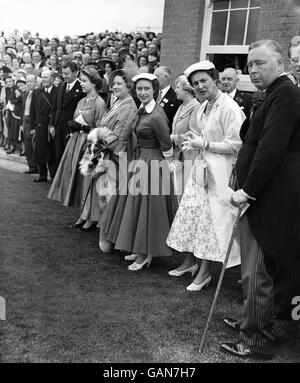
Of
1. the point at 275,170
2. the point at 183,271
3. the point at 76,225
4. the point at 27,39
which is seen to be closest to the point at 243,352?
the point at 275,170

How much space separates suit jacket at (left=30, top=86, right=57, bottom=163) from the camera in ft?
27.2

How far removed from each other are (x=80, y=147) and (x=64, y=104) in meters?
2.08

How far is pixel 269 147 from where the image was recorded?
2.78 m

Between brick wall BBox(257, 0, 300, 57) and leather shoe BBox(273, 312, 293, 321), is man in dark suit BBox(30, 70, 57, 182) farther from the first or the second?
leather shoe BBox(273, 312, 293, 321)

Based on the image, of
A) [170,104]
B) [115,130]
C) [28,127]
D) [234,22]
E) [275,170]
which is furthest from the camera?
[28,127]

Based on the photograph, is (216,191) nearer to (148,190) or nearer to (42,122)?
(148,190)

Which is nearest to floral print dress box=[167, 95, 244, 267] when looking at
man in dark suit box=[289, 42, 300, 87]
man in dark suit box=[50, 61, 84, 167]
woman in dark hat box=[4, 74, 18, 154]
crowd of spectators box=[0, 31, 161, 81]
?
man in dark suit box=[289, 42, 300, 87]

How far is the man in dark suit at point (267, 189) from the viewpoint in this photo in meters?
2.78

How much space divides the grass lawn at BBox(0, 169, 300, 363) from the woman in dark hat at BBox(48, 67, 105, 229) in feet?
1.81

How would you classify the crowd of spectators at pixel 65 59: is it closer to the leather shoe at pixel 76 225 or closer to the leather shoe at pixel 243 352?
the leather shoe at pixel 76 225

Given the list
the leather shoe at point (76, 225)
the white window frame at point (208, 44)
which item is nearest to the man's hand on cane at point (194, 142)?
the leather shoe at point (76, 225)

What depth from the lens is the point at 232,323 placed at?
11.4 ft
